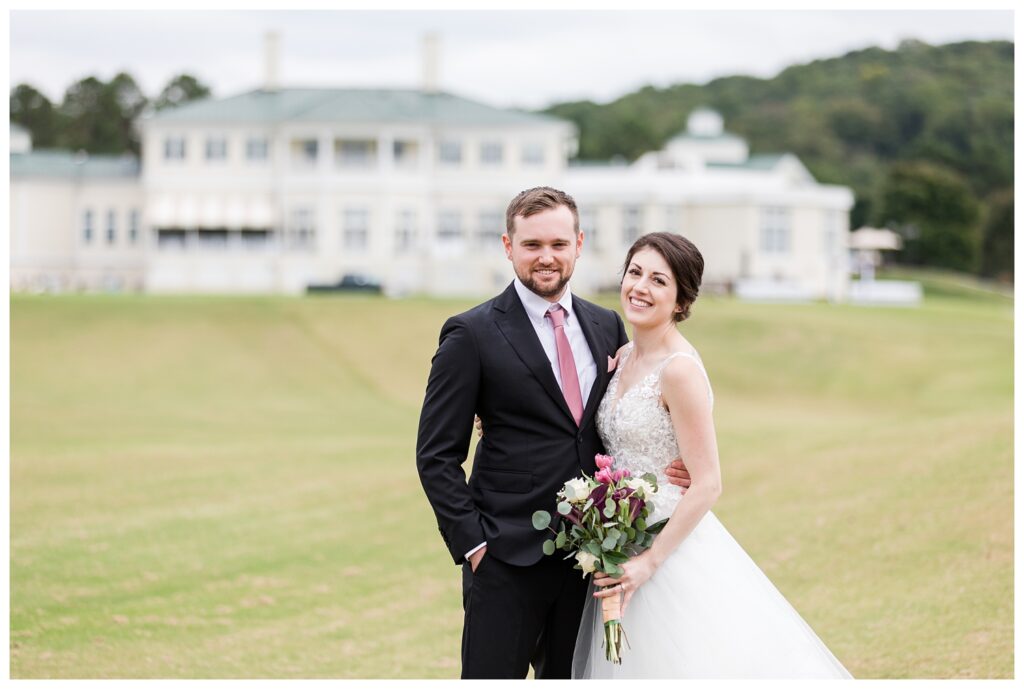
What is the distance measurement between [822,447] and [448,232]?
30.9 m

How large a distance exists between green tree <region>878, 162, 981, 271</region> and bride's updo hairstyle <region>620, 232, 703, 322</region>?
59.7 metres

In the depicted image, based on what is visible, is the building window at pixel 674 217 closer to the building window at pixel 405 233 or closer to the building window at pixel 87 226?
the building window at pixel 405 233

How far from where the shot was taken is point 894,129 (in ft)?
253

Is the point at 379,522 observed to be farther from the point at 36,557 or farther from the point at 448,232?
the point at 448,232

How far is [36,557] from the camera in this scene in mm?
10992

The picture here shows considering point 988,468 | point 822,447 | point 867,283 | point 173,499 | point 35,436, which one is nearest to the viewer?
point 988,468

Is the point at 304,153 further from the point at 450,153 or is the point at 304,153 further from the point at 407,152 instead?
the point at 450,153

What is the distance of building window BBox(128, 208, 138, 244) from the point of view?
47.2 metres

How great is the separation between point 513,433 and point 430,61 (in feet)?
144

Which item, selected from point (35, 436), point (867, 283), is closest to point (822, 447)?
point (35, 436)

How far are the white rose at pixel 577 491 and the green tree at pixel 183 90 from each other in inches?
2834

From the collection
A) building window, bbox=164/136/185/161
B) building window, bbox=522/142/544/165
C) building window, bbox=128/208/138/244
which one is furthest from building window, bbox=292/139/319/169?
building window, bbox=522/142/544/165

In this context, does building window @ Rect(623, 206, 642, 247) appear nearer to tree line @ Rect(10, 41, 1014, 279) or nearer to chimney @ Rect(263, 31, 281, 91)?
chimney @ Rect(263, 31, 281, 91)

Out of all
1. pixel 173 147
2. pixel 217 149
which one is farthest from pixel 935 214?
pixel 173 147
